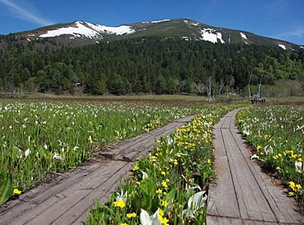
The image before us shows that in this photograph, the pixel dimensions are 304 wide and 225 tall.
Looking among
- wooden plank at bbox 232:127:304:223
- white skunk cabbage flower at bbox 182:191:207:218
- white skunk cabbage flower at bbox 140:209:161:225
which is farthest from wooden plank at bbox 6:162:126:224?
wooden plank at bbox 232:127:304:223

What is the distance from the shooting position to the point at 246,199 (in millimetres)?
2793

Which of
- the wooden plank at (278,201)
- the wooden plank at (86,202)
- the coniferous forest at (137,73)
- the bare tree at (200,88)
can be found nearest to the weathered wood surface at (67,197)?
the wooden plank at (86,202)

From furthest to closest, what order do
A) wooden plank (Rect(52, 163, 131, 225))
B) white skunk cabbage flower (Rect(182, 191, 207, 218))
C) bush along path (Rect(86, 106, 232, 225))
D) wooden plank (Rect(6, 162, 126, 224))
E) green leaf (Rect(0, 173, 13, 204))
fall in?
green leaf (Rect(0, 173, 13, 204)), wooden plank (Rect(6, 162, 126, 224)), wooden plank (Rect(52, 163, 131, 225)), white skunk cabbage flower (Rect(182, 191, 207, 218)), bush along path (Rect(86, 106, 232, 225))

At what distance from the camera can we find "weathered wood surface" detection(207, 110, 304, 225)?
2.37 m

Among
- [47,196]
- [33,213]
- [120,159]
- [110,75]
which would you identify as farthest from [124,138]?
[110,75]

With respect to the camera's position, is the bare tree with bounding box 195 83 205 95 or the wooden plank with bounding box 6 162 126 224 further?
the bare tree with bounding box 195 83 205 95

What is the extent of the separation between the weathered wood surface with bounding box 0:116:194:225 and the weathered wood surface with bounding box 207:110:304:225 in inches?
52.3

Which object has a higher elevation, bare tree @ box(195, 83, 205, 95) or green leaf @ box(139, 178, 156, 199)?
bare tree @ box(195, 83, 205, 95)

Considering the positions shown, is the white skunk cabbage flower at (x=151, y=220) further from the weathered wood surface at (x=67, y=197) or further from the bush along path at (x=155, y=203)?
the weathered wood surface at (x=67, y=197)

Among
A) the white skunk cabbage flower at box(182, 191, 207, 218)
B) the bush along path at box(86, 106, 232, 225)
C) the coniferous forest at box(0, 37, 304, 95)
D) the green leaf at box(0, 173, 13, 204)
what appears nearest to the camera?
the bush along path at box(86, 106, 232, 225)

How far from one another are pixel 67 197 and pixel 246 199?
2119 mm

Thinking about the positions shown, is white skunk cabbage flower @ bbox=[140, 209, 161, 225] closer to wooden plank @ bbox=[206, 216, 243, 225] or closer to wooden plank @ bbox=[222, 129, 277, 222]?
wooden plank @ bbox=[206, 216, 243, 225]

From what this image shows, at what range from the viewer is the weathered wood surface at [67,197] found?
2.51 m

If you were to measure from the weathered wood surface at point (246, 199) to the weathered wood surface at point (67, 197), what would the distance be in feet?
4.36
